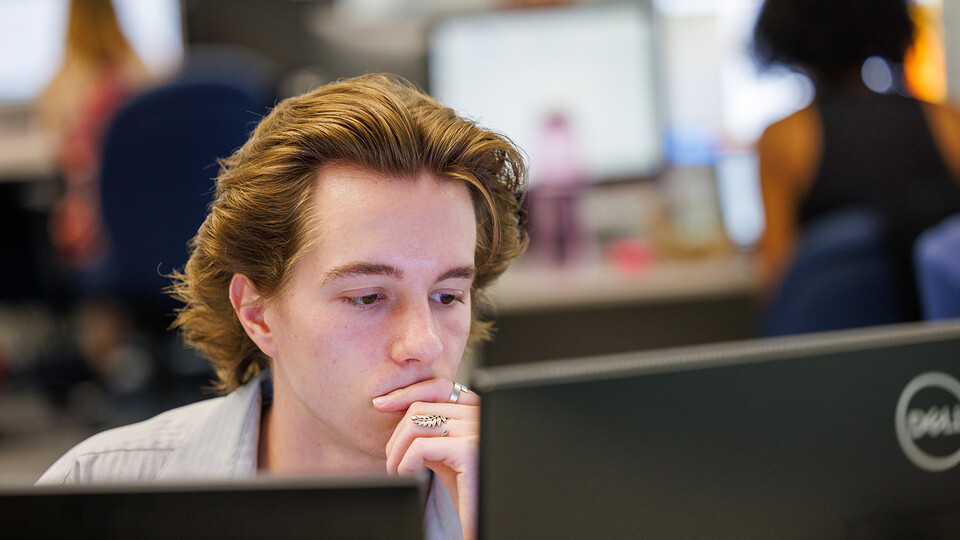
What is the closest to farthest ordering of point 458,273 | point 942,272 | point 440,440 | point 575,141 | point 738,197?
point 440,440 < point 458,273 < point 942,272 < point 575,141 < point 738,197

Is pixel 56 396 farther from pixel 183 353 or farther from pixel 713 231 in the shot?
pixel 713 231

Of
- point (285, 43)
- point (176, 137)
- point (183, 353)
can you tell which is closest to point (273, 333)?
point (176, 137)

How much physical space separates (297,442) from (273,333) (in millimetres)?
121

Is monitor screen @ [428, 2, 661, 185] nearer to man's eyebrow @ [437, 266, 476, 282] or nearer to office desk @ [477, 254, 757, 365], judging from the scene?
office desk @ [477, 254, 757, 365]

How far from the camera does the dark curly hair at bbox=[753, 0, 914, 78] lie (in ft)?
6.92

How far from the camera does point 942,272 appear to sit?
4.22ft

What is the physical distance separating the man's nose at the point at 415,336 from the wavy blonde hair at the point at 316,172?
0.42ft

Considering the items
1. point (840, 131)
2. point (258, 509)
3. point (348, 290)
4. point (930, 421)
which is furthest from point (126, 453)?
point (840, 131)

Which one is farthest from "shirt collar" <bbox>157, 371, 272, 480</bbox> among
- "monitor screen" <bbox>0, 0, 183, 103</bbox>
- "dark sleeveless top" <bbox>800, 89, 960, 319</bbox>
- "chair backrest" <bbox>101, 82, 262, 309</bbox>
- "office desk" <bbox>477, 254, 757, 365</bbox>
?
"monitor screen" <bbox>0, 0, 183, 103</bbox>

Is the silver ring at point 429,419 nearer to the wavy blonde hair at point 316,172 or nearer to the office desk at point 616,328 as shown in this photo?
the wavy blonde hair at point 316,172

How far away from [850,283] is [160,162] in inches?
54.7

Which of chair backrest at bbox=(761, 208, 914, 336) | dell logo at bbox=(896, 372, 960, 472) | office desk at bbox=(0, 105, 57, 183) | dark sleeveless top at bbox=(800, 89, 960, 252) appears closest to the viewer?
dell logo at bbox=(896, 372, 960, 472)

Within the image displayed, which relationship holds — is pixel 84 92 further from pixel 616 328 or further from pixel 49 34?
pixel 616 328

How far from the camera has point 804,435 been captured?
0.56 m
